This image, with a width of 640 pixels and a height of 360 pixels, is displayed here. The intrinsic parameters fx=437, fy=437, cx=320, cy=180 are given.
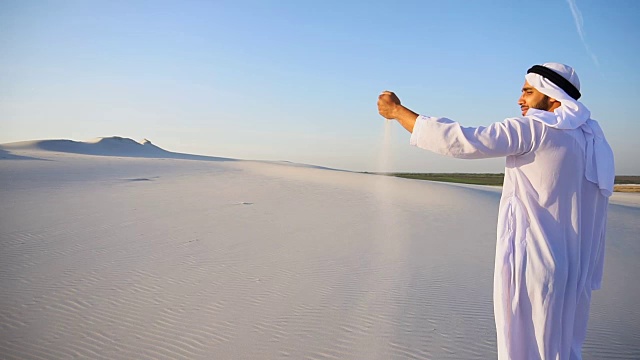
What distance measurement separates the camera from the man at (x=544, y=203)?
216 cm

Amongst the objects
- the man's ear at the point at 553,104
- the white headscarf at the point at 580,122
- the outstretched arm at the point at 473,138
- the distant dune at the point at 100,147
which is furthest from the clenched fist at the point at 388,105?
the distant dune at the point at 100,147

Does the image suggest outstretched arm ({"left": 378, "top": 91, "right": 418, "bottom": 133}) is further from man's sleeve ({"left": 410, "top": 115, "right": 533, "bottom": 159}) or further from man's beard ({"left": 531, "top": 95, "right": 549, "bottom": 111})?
man's beard ({"left": 531, "top": 95, "right": 549, "bottom": 111})

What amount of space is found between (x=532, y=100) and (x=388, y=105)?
795 millimetres

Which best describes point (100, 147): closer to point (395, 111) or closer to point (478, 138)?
point (395, 111)

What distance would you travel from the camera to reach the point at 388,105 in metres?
2.43

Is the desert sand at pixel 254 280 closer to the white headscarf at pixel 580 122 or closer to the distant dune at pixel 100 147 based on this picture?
the white headscarf at pixel 580 122

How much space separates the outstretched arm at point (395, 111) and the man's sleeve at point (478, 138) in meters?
0.13

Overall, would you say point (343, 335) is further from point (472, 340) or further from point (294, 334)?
point (472, 340)

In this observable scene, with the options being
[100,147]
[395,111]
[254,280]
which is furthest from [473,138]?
[100,147]

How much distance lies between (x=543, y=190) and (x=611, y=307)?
634 centimetres

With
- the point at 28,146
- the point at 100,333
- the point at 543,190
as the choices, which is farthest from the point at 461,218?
the point at 28,146

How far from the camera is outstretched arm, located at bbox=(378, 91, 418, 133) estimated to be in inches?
91.6

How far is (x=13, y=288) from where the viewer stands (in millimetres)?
6555

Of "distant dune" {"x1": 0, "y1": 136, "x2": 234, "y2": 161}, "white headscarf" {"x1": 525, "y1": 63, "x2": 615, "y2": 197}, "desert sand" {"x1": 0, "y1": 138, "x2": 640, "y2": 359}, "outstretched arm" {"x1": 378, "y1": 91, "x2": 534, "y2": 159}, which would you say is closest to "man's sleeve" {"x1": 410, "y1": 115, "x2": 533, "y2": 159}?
"outstretched arm" {"x1": 378, "y1": 91, "x2": 534, "y2": 159}
